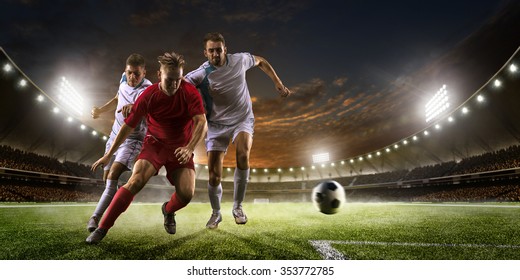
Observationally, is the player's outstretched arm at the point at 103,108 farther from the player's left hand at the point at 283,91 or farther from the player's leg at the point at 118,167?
the player's left hand at the point at 283,91

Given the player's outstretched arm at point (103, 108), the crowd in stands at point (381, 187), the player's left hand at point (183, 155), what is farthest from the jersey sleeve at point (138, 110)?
the crowd in stands at point (381, 187)

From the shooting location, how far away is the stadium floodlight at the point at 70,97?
2483 cm

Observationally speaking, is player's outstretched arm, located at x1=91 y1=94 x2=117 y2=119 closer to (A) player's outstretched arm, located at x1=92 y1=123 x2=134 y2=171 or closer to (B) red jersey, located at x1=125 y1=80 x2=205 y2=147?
(B) red jersey, located at x1=125 y1=80 x2=205 y2=147

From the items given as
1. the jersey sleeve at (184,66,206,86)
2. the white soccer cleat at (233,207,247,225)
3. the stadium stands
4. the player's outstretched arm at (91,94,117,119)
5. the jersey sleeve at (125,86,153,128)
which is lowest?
the white soccer cleat at (233,207,247,225)

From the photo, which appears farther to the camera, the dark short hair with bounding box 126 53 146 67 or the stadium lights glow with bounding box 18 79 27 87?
the stadium lights glow with bounding box 18 79 27 87

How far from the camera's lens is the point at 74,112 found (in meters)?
27.9

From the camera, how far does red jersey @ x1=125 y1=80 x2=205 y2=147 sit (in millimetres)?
3305

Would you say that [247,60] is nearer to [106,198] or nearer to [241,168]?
[241,168]

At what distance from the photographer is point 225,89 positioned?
14.3 feet

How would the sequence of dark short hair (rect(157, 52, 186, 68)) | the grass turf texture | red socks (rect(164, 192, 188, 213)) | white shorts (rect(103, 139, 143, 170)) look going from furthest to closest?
white shorts (rect(103, 139, 143, 170)) → red socks (rect(164, 192, 188, 213)) → dark short hair (rect(157, 52, 186, 68)) → the grass turf texture

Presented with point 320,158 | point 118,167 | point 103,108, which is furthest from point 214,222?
point 320,158

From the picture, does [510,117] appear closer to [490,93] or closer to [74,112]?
[490,93]

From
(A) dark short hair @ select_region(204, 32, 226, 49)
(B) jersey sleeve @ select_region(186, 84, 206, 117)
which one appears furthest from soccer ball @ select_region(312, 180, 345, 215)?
(A) dark short hair @ select_region(204, 32, 226, 49)

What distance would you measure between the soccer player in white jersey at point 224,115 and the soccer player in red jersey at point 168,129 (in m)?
0.75
